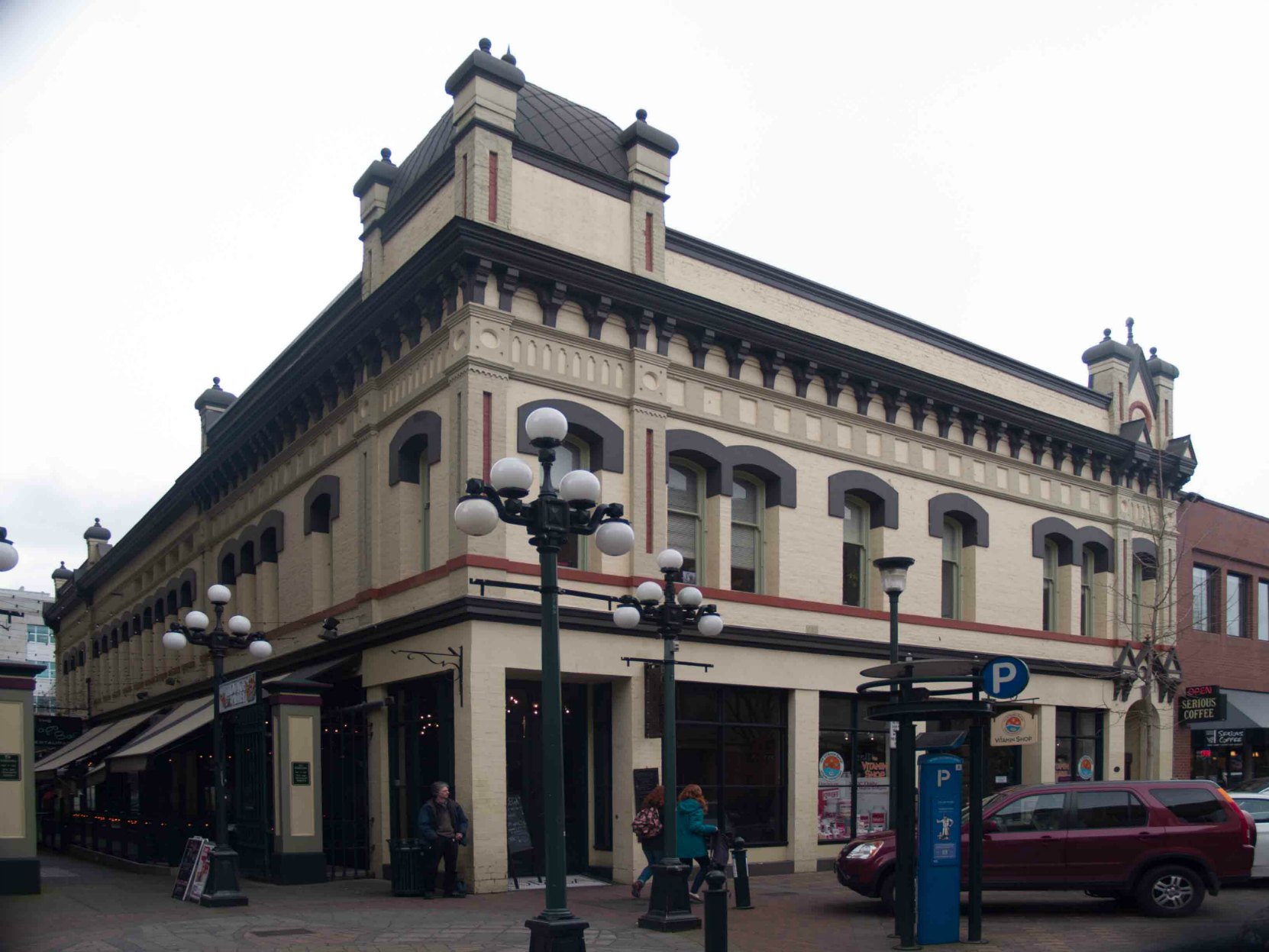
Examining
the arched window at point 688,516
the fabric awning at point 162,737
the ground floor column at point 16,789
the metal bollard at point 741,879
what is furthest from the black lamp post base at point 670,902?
the fabric awning at point 162,737

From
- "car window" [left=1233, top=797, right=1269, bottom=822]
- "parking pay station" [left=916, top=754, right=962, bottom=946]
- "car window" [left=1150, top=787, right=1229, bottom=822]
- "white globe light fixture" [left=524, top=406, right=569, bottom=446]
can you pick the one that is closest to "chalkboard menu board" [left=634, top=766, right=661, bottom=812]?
"parking pay station" [left=916, top=754, right=962, bottom=946]

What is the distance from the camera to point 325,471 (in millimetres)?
23906

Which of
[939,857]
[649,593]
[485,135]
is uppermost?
[485,135]

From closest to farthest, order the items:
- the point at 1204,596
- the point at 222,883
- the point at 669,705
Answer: the point at 669,705 → the point at 222,883 → the point at 1204,596

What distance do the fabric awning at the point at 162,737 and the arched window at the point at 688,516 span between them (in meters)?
9.19

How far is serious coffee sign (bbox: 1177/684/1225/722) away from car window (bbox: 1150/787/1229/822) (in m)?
13.7

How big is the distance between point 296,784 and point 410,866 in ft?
9.65

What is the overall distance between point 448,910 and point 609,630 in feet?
16.2

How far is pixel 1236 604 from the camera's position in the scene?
1289 inches

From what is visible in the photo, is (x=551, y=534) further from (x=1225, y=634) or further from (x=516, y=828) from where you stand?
(x=1225, y=634)

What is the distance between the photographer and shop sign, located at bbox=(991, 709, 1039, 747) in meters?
22.6

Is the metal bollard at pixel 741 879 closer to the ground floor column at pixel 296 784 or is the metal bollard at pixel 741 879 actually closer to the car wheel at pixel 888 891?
the car wheel at pixel 888 891

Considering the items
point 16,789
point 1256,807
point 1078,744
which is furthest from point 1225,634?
point 16,789

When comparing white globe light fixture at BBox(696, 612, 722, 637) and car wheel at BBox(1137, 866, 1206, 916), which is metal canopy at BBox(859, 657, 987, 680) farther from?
car wheel at BBox(1137, 866, 1206, 916)
